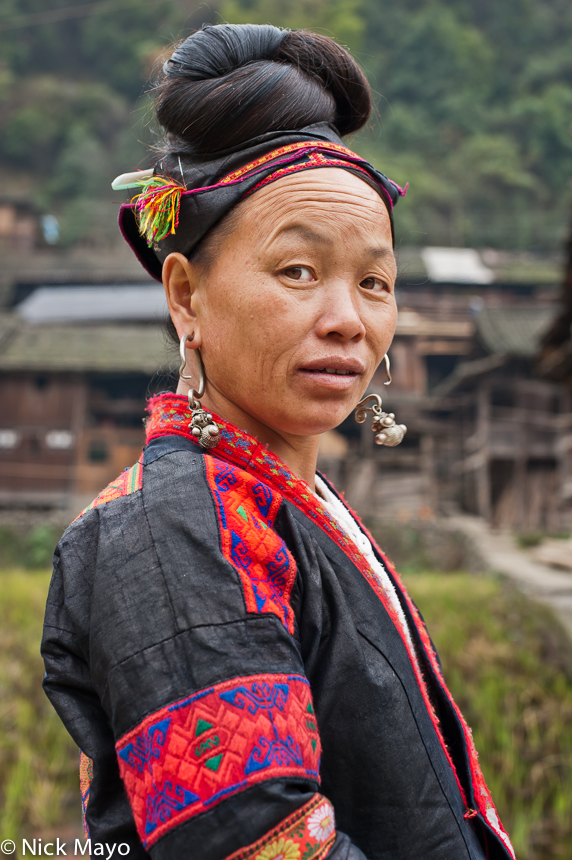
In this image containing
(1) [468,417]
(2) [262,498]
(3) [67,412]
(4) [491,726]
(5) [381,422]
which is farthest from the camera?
(1) [468,417]

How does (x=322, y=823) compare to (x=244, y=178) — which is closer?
(x=322, y=823)

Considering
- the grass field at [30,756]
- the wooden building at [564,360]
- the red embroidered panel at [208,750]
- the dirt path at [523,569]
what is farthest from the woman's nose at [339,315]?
the wooden building at [564,360]

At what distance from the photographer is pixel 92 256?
24.8m

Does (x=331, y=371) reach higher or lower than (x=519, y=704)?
higher

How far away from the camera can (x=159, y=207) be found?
42.8 inches

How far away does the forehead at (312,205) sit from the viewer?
102 centimetres

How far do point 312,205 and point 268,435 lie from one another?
38 centimetres

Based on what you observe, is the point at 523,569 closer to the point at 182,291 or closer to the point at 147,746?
the point at 182,291

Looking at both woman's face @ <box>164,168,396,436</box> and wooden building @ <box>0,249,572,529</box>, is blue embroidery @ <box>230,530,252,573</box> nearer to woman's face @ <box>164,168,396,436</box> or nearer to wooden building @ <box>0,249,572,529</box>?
woman's face @ <box>164,168,396,436</box>

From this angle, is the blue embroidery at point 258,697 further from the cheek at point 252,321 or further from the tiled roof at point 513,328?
the tiled roof at point 513,328

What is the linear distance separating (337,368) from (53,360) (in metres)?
16.5

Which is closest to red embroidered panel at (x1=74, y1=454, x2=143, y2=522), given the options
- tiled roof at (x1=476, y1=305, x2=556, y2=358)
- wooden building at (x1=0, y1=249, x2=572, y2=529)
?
wooden building at (x1=0, y1=249, x2=572, y2=529)

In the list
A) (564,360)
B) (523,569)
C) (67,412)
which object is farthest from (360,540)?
(67,412)

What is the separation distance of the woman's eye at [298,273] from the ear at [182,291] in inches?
6.7
